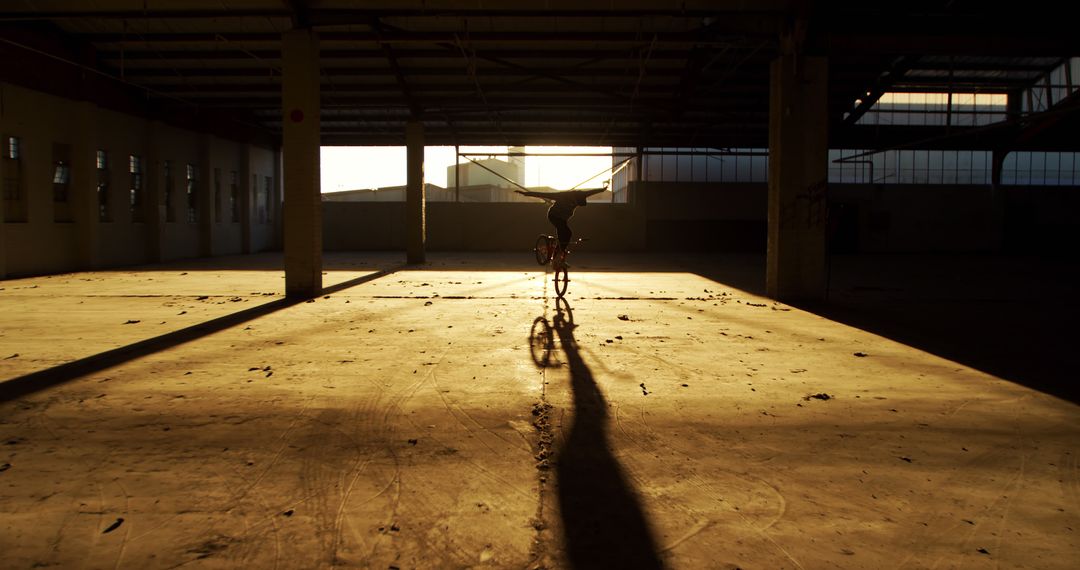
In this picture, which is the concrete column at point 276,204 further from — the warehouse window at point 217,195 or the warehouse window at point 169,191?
the warehouse window at point 169,191

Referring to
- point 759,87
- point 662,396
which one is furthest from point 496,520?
point 759,87

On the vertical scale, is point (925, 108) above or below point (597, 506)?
above

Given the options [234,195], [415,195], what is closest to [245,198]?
[234,195]

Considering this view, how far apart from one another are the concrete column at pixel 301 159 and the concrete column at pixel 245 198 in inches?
729

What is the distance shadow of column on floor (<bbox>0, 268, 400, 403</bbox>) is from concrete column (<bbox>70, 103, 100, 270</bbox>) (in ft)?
39.4

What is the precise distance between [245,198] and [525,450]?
94.6ft

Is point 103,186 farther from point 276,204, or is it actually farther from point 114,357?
point 114,357

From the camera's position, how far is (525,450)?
12.8ft

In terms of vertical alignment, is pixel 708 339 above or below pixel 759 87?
below

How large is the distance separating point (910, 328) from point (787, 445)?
6.05 meters

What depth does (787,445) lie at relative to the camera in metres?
4.07

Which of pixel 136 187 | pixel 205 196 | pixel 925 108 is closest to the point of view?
pixel 136 187

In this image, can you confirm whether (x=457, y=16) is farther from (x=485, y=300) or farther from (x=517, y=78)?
(x=517, y=78)

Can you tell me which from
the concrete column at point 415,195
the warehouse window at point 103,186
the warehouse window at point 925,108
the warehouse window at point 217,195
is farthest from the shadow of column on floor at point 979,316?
the warehouse window at point 217,195
